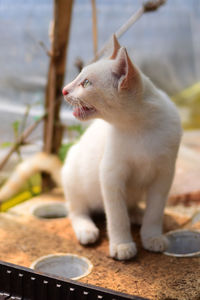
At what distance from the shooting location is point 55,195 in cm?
265

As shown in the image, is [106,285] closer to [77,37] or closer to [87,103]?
[87,103]

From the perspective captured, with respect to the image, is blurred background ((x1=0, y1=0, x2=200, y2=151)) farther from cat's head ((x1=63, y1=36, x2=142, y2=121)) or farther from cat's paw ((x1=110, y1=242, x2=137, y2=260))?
cat's paw ((x1=110, y1=242, x2=137, y2=260))

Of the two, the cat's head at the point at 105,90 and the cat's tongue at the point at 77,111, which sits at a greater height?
the cat's head at the point at 105,90

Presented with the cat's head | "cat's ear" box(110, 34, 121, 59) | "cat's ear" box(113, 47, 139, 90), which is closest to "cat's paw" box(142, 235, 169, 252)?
the cat's head

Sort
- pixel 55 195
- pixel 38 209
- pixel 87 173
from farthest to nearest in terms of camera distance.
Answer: pixel 55 195 → pixel 38 209 → pixel 87 173

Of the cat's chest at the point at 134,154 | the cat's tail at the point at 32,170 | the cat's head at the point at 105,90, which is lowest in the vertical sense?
the cat's tail at the point at 32,170

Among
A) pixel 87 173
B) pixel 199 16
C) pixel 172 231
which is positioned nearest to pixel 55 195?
pixel 87 173

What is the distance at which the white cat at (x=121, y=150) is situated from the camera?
1.48m

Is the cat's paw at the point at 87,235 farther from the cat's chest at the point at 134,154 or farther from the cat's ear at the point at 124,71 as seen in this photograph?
the cat's ear at the point at 124,71

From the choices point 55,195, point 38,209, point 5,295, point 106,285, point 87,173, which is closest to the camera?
point 5,295

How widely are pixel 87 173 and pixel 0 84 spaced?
1.46 meters

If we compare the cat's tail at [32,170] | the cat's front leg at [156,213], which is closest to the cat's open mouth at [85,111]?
the cat's front leg at [156,213]

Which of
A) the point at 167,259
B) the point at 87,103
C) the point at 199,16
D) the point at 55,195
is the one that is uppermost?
the point at 199,16

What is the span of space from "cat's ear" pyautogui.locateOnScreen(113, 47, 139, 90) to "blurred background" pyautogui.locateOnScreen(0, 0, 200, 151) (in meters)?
1.32
